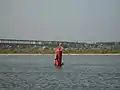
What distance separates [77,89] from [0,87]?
6015 mm

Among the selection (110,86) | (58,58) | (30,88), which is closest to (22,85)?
(30,88)

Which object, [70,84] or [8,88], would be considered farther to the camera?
[70,84]

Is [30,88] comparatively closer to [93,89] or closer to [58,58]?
[93,89]

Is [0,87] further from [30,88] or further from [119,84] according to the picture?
[119,84]

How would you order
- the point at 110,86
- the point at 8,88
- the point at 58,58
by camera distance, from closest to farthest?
the point at 8,88 < the point at 110,86 < the point at 58,58

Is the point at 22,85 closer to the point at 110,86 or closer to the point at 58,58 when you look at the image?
the point at 110,86

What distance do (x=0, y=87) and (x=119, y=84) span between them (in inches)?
411

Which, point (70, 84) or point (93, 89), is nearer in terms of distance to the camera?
point (93, 89)

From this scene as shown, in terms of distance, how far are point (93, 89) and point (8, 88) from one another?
654 cm

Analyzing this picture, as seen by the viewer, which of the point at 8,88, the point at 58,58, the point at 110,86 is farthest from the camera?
the point at 58,58

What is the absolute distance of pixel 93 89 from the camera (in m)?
33.8

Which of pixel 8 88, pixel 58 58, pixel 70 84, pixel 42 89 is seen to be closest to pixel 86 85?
pixel 70 84

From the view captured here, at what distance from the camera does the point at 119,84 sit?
38.0 meters

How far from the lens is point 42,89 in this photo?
33844mm
